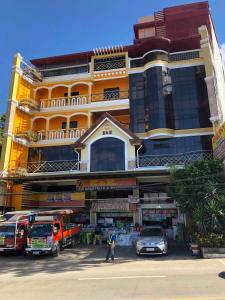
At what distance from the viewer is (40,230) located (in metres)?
18.2

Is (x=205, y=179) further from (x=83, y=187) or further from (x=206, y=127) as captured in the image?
(x=83, y=187)

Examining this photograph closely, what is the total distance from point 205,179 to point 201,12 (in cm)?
2184

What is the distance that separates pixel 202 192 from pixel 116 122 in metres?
10.5

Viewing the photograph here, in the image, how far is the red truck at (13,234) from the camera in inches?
728

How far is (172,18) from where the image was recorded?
32.8 meters

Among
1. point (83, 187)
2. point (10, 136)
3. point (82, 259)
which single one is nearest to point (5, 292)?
point (82, 259)

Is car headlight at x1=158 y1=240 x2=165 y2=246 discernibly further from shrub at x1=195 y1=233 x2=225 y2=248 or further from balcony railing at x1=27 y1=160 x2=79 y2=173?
balcony railing at x1=27 y1=160 x2=79 y2=173

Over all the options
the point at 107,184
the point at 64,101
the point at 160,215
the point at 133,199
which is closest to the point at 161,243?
the point at 133,199

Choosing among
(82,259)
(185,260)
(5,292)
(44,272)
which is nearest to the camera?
(5,292)

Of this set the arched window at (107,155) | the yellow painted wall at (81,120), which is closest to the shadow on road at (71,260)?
the arched window at (107,155)

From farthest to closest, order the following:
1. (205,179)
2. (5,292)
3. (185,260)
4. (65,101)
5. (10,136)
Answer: (65,101) → (10,136) → (205,179) → (185,260) → (5,292)

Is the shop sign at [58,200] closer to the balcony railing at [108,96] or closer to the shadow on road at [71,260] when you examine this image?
the shadow on road at [71,260]

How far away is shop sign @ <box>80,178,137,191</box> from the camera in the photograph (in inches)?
953

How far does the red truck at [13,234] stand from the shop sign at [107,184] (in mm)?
6717
